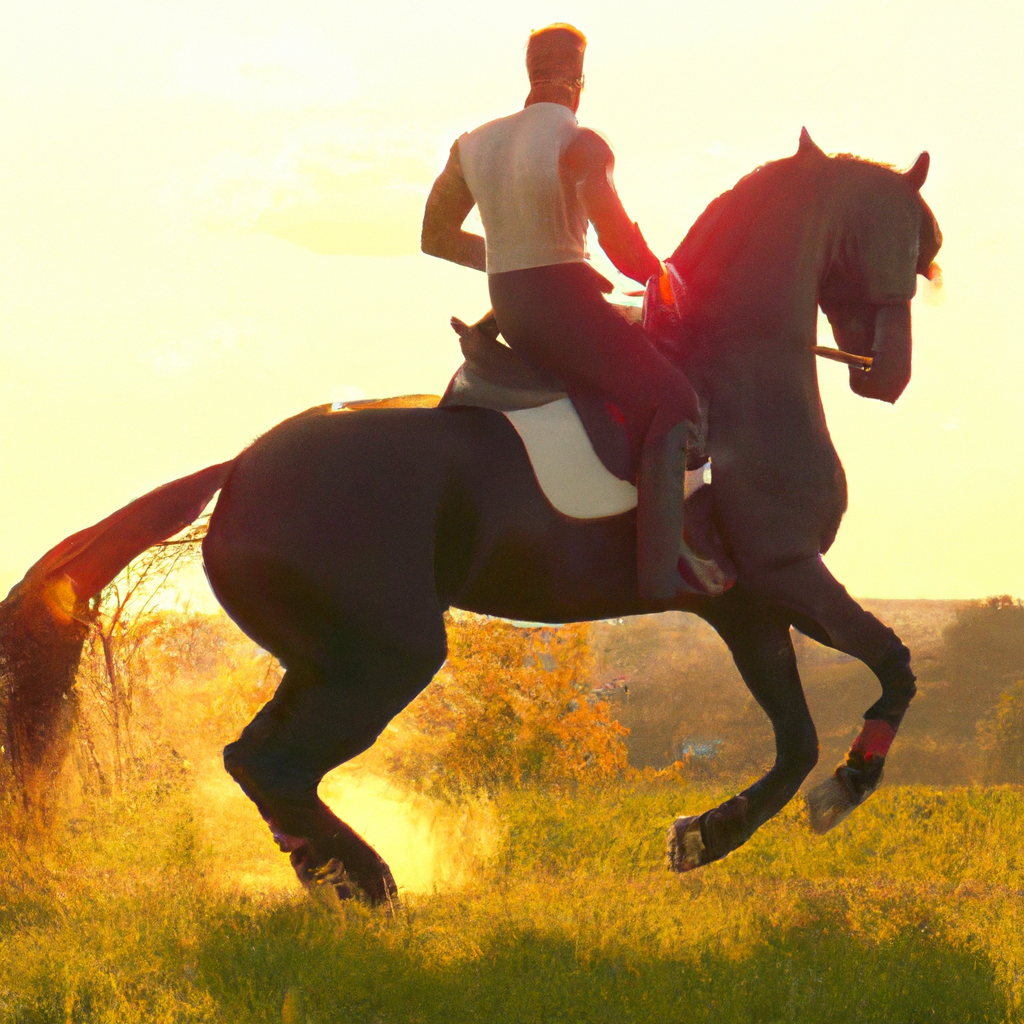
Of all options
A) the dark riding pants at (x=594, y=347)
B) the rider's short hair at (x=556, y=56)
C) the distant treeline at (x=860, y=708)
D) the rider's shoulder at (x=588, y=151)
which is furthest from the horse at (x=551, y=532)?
the distant treeline at (x=860, y=708)

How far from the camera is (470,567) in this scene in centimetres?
418

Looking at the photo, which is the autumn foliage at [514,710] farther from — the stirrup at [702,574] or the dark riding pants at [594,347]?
the dark riding pants at [594,347]

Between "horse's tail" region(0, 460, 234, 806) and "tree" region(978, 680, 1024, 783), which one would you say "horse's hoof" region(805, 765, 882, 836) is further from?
"tree" region(978, 680, 1024, 783)

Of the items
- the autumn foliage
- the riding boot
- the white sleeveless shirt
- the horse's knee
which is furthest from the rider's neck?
the autumn foliage

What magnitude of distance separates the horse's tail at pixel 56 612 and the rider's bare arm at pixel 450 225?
138 centimetres

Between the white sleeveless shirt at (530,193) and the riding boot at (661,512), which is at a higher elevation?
the white sleeveless shirt at (530,193)

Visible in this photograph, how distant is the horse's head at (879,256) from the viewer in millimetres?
4785

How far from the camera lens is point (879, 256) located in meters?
4.77

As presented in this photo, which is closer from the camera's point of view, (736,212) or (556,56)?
(556,56)

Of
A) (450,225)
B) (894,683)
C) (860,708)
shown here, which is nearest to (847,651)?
(894,683)

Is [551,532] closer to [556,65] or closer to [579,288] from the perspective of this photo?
[579,288]

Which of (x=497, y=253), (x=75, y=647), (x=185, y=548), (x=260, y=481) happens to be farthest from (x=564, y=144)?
(x=75, y=647)

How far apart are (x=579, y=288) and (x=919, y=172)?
1837mm

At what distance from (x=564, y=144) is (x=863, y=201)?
1.49 m
